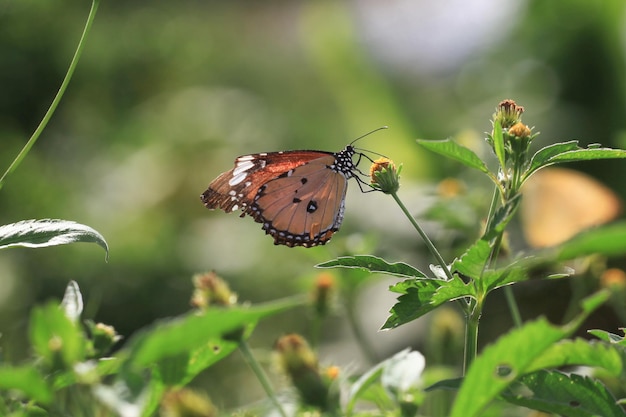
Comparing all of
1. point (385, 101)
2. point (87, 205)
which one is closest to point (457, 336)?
point (87, 205)

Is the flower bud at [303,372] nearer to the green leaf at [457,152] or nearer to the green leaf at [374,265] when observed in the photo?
the green leaf at [374,265]

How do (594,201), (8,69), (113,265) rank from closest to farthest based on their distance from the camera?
(594,201) → (113,265) → (8,69)

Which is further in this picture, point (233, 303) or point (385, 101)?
point (385, 101)

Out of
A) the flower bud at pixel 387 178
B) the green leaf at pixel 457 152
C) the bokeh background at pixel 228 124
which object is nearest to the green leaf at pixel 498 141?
the green leaf at pixel 457 152

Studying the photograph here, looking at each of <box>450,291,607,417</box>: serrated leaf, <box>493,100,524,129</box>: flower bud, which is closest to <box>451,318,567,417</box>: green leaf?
<box>450,291,607,417</box>: serrated leaf

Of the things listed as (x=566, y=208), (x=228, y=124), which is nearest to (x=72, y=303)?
(x=566, y=208)

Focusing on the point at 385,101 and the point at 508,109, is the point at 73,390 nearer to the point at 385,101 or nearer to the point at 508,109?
the point at 508,109

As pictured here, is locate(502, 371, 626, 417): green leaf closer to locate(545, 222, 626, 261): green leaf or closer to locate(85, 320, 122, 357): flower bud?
locate(545, 222, 626, 261): green leaf

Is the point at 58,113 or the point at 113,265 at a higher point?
the point at 58,113
